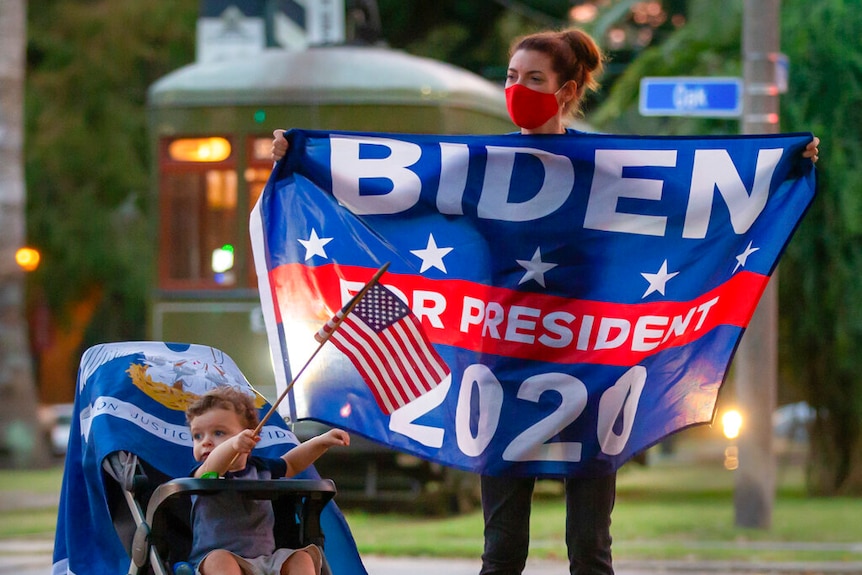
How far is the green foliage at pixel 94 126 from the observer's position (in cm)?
2448

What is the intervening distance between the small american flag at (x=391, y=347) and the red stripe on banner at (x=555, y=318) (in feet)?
0.18

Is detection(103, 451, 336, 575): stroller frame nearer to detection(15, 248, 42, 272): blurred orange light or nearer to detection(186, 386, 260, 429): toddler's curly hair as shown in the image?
detection(186, 386, 260, 429): toddler's curly hair

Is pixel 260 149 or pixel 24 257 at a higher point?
pixel 260 149

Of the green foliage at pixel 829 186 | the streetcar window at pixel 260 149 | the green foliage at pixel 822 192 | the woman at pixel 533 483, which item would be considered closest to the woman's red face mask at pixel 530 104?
the woman at pixel 533 483

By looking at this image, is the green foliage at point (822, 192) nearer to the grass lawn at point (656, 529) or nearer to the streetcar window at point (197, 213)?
the grass lawn at point (656, 529)

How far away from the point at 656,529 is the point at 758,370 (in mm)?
1426

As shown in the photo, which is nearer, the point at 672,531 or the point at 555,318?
the point at 555,318

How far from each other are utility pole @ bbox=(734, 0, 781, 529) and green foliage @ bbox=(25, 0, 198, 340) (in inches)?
587

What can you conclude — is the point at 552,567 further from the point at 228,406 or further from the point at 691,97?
the point at 228,406

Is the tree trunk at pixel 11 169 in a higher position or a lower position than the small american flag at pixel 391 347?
higher

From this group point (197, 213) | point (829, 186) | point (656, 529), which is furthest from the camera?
point (829, 186)

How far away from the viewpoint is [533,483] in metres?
4.60

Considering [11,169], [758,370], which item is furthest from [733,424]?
[11,169]

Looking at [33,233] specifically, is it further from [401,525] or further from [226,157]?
[401,525]
